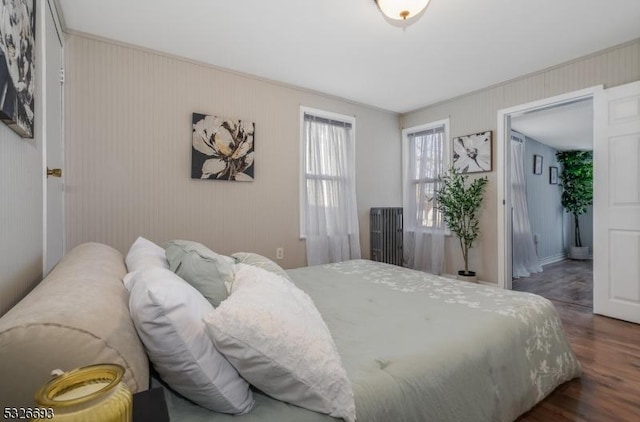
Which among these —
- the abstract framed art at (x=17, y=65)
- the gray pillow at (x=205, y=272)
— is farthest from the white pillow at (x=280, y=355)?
the abstract framed art at (x=17, y=65)

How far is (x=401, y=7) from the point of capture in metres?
1.96

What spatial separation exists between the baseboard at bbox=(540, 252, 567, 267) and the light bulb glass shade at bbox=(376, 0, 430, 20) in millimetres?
5352

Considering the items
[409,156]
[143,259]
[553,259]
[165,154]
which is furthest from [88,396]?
[553,259]

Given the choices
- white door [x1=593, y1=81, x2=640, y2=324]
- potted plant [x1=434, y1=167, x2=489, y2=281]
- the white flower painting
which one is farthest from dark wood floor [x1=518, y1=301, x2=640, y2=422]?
the white flower painting

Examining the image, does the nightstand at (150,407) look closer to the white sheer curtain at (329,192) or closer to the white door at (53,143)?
the white door at (53,143)

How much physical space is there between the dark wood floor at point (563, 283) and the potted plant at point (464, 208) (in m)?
0.87

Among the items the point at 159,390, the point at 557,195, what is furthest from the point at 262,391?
the point at 557,195

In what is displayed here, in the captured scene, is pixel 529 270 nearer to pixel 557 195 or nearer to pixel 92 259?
pixel 557 195

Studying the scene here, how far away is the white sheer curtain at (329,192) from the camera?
148 inches

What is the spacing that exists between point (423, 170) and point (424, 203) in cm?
49

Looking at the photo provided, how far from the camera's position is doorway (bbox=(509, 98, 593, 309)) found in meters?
4.11

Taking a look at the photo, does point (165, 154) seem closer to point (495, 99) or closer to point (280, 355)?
point (280, 355)

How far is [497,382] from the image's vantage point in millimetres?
1230

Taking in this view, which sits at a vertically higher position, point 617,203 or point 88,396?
point 617,203
